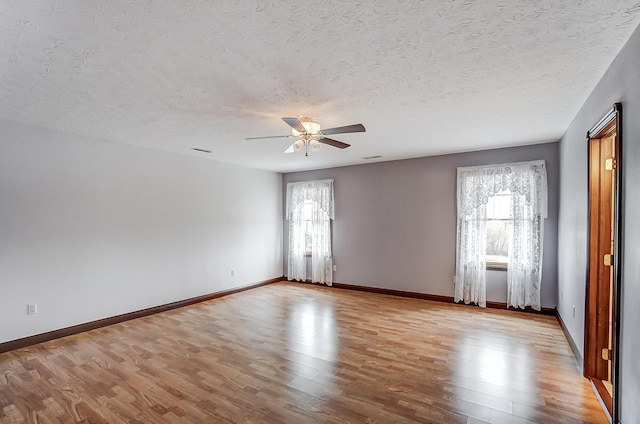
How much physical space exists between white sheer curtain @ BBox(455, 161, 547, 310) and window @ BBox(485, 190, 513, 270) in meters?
0.10

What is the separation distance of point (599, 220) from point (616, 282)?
3.15ft

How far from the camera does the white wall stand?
138 inches

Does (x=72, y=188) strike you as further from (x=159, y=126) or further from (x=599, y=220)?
(x=599, y=220)

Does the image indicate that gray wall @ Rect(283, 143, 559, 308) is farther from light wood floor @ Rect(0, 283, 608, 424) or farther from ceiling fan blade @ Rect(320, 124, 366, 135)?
ceiling fan blade @ Rect(320, 124, 366, 135)

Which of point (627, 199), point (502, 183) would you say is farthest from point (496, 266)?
point (627, 199)

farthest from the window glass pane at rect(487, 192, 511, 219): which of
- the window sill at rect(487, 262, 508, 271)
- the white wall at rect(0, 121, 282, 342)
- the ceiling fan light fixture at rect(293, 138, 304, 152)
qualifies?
the white wall at rect(0, 121, 282, 342)

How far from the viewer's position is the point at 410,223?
5.62 m

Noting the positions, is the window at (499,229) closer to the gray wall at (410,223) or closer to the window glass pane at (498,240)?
the window glass pane at (498,240)

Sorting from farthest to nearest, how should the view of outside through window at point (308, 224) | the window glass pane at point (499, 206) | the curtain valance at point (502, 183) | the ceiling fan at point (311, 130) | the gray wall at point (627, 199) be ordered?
1. the view of outside through window at point (308, 224)
2. the window glass pane at point (499, 206)
3. the curtain valance at point (502, 183)
4. the ceiling fan at point (311, 130)
5. the gray wall at point (627, 199)

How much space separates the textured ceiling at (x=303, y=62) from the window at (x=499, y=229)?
140cm

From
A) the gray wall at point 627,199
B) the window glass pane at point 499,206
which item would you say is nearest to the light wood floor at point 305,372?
the gray wall at point 627,199

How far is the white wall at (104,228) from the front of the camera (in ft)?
11.5

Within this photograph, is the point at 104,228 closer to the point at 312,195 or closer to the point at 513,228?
the point at 312,195

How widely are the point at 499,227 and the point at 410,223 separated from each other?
137cm
